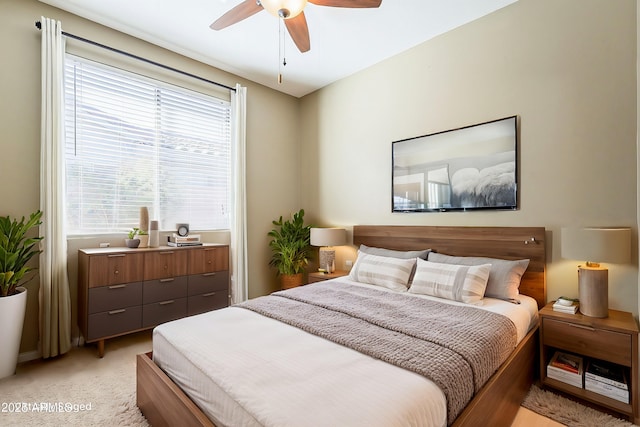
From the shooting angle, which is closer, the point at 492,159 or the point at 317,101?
the point at 492,159

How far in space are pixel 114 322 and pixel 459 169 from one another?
3.42 metres

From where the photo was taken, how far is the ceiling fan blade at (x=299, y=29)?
2197 millimetres

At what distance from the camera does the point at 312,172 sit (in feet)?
14.6

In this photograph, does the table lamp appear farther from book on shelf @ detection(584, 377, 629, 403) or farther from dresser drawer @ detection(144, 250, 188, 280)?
book on shelf @ detection(584, 377, 629, 403)

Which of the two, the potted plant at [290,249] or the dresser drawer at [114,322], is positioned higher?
the potted plant at [290,249]

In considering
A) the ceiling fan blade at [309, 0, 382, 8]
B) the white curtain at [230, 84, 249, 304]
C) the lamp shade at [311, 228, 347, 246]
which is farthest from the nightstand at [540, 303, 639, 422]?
the white curtain at [230, 84, 249, 304]

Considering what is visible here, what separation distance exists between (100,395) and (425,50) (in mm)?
4081

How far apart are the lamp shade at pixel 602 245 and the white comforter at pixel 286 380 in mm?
1589

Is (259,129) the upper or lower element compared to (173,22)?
lower

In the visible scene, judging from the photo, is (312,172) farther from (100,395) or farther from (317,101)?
(100,395)

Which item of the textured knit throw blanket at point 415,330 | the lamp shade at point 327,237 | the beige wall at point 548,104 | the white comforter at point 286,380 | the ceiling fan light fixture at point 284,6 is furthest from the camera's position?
the lamp shade at point 327,237

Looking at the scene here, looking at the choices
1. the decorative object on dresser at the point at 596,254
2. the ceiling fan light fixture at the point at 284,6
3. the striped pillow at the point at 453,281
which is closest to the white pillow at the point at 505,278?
the striped pillow at the point at 453,281

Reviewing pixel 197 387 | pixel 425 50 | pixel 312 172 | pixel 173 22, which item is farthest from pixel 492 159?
pixel 173 22

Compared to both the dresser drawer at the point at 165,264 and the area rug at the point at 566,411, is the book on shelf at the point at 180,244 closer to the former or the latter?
the dresser drawer at the point at 165,264
